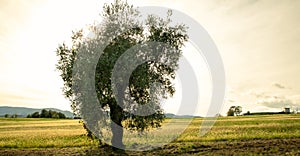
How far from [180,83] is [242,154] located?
883 cm

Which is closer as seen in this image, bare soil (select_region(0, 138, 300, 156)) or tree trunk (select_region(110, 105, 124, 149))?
bare soil (select_region(0, 138, 300, 156))

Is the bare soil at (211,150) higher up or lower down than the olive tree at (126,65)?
lower down

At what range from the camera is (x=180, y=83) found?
28.0m

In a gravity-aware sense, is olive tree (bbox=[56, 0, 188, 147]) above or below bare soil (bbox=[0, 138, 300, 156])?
above

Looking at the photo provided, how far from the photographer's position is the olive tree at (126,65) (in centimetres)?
2602

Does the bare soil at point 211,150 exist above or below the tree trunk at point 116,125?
below

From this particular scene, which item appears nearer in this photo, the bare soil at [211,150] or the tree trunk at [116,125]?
the bare soil at [211,150]

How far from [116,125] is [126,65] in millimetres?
5423

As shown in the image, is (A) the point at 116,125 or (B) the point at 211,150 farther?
(A) the point at 116,125

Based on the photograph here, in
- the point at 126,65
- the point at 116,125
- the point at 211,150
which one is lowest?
the point at 211,150

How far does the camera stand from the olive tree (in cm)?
2602

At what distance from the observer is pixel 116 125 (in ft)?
89.9

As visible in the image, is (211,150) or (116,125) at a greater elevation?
(116,125)

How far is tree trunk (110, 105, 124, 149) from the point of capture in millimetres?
26969
